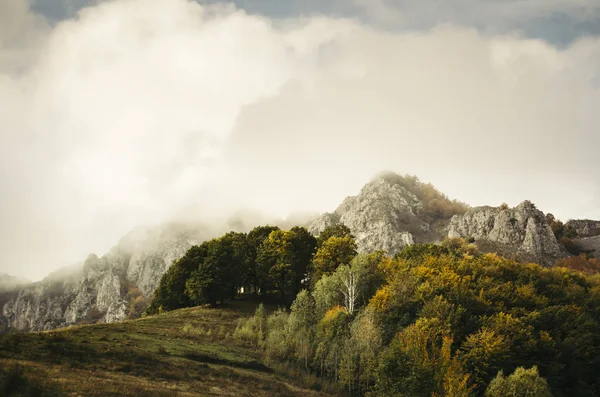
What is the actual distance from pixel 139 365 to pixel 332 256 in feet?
173

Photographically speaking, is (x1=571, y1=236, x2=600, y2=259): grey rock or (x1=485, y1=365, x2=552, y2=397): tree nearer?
(x1=485, y1=365, x2=552, y2=397): tree

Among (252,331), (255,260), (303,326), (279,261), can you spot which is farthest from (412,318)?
(255,260)

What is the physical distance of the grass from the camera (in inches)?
1101

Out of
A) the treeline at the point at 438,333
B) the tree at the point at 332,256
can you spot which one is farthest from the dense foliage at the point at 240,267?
the treeline at the point at 438,333

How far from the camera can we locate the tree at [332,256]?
83.2m

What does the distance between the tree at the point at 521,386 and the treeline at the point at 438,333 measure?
0.39 ft

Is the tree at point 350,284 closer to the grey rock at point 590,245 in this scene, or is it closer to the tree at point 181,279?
the tree at point 181,279

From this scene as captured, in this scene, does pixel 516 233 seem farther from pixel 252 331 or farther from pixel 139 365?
pixel 139 365

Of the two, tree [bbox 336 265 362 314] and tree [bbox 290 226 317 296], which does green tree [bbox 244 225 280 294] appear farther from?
tree [bbox 336 265 362 314]

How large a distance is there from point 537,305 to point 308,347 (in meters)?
46.0

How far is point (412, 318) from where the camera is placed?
61688 mm

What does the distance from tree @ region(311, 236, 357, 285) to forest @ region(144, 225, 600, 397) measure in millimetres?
237

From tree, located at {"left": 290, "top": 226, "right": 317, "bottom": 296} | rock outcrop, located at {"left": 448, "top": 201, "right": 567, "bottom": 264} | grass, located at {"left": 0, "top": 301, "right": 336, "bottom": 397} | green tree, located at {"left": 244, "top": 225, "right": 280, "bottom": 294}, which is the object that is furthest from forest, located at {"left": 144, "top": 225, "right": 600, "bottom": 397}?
rock outcrop, located at {"left": 448, "top": 201, "right": 567, "bottom": 264}

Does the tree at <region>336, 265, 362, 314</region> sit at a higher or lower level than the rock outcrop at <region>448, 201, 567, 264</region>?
lower
